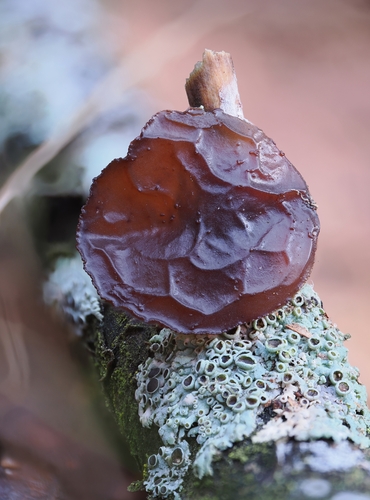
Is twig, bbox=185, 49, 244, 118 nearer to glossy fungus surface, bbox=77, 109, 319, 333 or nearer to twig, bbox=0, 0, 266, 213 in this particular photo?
glossy fungus surface, bbox=77, 109, 319, 333

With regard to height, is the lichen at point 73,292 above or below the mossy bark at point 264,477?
above

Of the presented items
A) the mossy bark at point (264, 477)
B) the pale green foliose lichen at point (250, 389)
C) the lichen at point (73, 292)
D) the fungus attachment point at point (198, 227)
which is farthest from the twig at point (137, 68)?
the mossy bark at point (264, 477)

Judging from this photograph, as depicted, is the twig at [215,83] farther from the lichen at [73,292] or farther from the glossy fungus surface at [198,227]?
the lichen at [73,292]

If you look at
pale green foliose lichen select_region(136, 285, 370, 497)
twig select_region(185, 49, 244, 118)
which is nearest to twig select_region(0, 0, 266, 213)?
twig select_region(185, 49, 244, 118)

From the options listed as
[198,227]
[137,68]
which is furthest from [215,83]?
[137,68]

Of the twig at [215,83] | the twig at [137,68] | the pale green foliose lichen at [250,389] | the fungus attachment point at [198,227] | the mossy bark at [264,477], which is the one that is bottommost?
the mossy bark at [264,477]

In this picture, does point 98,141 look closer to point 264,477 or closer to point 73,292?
point 73,292
